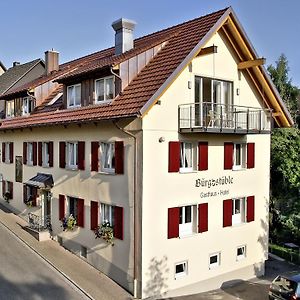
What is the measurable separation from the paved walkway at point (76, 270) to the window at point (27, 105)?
256 inches

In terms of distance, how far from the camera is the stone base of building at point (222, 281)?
1630 centimetres

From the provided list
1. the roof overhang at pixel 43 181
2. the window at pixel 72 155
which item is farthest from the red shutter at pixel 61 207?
the window at pixel 72 155

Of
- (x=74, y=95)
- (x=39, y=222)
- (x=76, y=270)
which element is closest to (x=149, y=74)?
(x=74, y=95)

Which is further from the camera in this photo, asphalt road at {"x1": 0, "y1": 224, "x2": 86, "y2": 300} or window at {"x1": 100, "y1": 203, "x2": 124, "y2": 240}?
window at {"x1": 100, "y1": 203, "x2": 124, "y2": 240}

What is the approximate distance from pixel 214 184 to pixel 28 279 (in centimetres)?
834

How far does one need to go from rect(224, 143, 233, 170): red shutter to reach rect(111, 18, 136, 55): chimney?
22.8ft

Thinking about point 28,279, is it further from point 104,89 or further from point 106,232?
point 104,89

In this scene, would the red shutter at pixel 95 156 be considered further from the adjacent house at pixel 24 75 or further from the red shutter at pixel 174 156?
the adjacent house at pixel 24 75

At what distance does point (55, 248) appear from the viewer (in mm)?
19641

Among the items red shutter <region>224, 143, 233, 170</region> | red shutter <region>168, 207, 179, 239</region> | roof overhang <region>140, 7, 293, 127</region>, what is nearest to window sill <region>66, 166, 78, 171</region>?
red shutter <region>168, 207, 179, 239</region>

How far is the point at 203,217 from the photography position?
54.7ft

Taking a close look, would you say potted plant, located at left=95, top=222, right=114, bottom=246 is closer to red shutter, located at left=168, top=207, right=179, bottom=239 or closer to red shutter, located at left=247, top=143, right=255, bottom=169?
red shutter, located at left=168, top=207, right=179, bottom=239

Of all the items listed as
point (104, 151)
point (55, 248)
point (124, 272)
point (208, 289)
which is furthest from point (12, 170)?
point (208, 289)

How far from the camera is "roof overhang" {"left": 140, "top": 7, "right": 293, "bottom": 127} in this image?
14.8 meters
